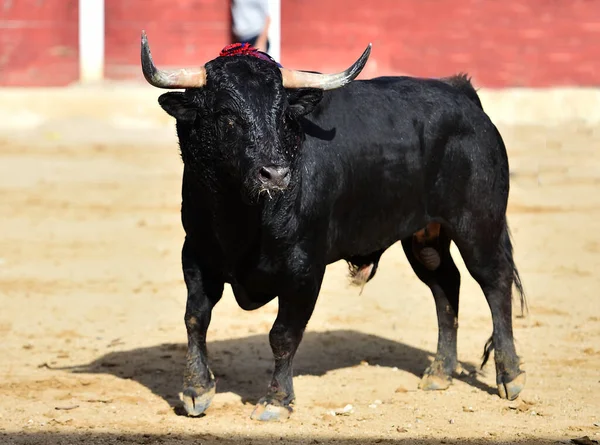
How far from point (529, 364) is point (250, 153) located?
2.09 meters

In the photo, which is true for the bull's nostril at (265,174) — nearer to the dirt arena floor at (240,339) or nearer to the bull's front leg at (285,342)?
the bull's front leg at (285,342)

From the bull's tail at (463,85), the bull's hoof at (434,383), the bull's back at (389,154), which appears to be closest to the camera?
the bull's back at (389,154)

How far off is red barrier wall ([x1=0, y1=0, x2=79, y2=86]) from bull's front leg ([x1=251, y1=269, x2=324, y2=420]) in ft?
31.5

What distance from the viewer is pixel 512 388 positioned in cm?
524

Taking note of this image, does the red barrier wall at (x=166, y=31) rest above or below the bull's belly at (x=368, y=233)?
above

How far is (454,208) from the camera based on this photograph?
17.6ft

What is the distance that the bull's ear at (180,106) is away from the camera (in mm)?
4602

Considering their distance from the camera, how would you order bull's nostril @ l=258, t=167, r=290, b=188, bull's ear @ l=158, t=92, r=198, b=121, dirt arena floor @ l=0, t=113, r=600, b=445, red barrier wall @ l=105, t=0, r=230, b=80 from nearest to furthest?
bull's nostril @ l=258, t=167, r=290, b=188 → bull's ear @ l=158, t=92, r=198, b=121 → dirt arena floor @ l=0, t=113, r=600, b=445 → red barrier wall @ l=105, t=0, r=230, b=80

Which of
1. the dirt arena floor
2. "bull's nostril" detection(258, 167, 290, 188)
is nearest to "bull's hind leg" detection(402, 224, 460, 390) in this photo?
the dirt arena floor

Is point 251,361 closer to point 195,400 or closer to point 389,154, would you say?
point 195,400

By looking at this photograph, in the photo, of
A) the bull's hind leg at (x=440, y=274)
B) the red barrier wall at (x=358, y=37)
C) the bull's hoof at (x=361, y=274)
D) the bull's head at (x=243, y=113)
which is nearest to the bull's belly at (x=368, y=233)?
the bull's hoof at (x=361, y=274)

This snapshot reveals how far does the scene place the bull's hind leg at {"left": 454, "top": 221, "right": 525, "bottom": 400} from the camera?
5340mm

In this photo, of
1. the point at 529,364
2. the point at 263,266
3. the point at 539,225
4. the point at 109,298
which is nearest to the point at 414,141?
the point at 263,266

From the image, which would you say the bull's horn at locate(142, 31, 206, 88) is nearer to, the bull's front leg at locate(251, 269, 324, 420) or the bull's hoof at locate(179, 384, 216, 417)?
the bull's front leg at locate(251, 269, 324, 420)
